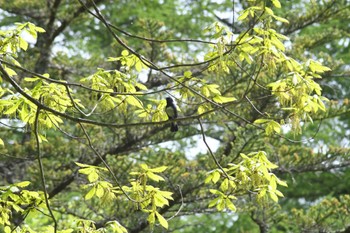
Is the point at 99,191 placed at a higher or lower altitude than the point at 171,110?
lower

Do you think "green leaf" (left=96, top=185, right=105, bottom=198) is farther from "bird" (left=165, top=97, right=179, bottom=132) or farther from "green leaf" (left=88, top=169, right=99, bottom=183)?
"bird" (left=165, top=97, right=179, bottom=132)

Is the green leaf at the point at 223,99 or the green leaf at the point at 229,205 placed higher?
the green leaf at the point at 223,99

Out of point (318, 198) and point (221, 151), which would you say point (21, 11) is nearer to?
point (221, 151)

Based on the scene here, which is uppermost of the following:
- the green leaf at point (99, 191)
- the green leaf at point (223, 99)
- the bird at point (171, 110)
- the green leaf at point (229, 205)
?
the bird at point (171, 110)

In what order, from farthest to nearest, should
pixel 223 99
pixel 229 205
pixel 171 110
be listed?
pixel 171 110, pixel 229 205, pixel 223 99

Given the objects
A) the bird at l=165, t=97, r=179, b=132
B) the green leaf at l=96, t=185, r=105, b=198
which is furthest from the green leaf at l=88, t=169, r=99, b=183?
the bird at l=165, t=97, r=179, b=132

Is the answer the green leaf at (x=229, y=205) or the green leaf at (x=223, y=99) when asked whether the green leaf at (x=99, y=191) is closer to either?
the green leaf at (x=229, y=205)

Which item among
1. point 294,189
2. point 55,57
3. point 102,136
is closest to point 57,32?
point 55,57

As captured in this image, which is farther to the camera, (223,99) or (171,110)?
(171,110)

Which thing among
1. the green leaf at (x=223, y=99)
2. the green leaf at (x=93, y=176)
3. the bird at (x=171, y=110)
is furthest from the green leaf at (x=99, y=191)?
the green leaf at (x=223, y=99)

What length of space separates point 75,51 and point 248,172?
7.42 metres

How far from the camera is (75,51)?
10445 millimetres

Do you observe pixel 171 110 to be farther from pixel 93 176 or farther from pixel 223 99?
pixel 93 176

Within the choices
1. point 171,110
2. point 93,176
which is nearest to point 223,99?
point 171,110
